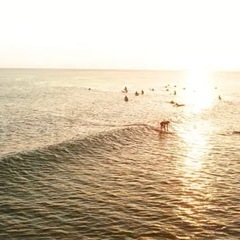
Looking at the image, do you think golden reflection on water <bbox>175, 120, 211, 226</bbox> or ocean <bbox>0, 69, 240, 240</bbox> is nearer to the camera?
ocean <bbox>0, 69, 240, 240</bbox>

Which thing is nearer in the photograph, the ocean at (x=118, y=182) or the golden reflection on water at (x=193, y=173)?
the ocean at (x=118, y=182)

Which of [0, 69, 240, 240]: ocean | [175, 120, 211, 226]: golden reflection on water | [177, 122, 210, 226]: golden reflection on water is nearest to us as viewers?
[0, 69, 240, 240]: ocean

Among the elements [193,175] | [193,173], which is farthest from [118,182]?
[193,173]

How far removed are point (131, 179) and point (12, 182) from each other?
9692mm

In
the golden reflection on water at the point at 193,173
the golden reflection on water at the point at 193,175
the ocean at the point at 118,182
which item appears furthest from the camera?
the golden reflection on water at the point at 193,173

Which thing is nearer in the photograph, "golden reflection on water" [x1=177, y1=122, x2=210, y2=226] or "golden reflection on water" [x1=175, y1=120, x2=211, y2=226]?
"golden reflection on water" [x1=177, y1=122, x2=210, y2=226]

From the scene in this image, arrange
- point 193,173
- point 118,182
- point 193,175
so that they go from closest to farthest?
point 118,182, point 193,175, point 193,173

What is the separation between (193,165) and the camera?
32562mm

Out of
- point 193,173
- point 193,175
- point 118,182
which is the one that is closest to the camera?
point 118,182

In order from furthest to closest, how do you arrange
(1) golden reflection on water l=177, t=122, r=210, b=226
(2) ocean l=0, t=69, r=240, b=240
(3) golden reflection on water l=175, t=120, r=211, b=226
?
(3) golden reflection on water l=175, t=120, r=211, b=226
(1) golden reflection on water l=177, t=122, r=210, b=226
(2) ocean l=0, t=69, r=240, b=240

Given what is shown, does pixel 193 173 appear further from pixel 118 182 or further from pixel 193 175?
pixel 118 182

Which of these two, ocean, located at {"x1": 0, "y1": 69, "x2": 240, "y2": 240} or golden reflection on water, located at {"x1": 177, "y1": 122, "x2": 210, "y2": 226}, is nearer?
ocean, located at {"x1": 0, "y1": 69, "x2": 240, "y2": 240}

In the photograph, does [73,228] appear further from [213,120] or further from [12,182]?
[213,120]

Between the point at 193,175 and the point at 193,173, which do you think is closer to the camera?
the point at 193,175
